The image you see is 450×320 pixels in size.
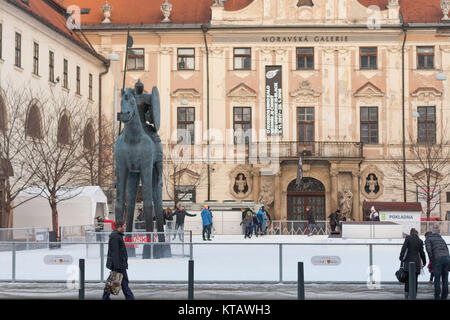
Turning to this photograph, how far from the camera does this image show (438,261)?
15.3 m

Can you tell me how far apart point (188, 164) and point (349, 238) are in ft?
57.3

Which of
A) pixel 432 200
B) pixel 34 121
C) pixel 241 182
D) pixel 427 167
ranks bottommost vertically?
pixel 432 200

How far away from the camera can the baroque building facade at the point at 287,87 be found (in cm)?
5175

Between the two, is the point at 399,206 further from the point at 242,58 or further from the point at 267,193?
the point at 242,58

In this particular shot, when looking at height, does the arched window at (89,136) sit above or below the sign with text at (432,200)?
above

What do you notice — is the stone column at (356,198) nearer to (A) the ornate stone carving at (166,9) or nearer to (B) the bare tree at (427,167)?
(B) the bare tree at (427,167)

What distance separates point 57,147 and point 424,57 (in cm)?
2582

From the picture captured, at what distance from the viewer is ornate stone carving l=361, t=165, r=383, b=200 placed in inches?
2024

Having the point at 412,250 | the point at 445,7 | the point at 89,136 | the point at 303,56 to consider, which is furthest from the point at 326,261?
the point at 445,7

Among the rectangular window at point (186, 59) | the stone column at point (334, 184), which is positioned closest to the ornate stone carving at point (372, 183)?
the stone column at point (334, 184)

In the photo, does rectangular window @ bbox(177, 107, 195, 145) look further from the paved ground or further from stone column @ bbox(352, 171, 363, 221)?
the paved ground

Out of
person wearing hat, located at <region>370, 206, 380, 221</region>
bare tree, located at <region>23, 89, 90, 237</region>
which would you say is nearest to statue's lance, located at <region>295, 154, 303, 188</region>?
person wearing hat, located at <region>370, 206, 380, 221</region>

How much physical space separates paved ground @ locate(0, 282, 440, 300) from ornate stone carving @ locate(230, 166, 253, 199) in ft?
114

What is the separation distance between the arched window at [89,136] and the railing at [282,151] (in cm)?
656
